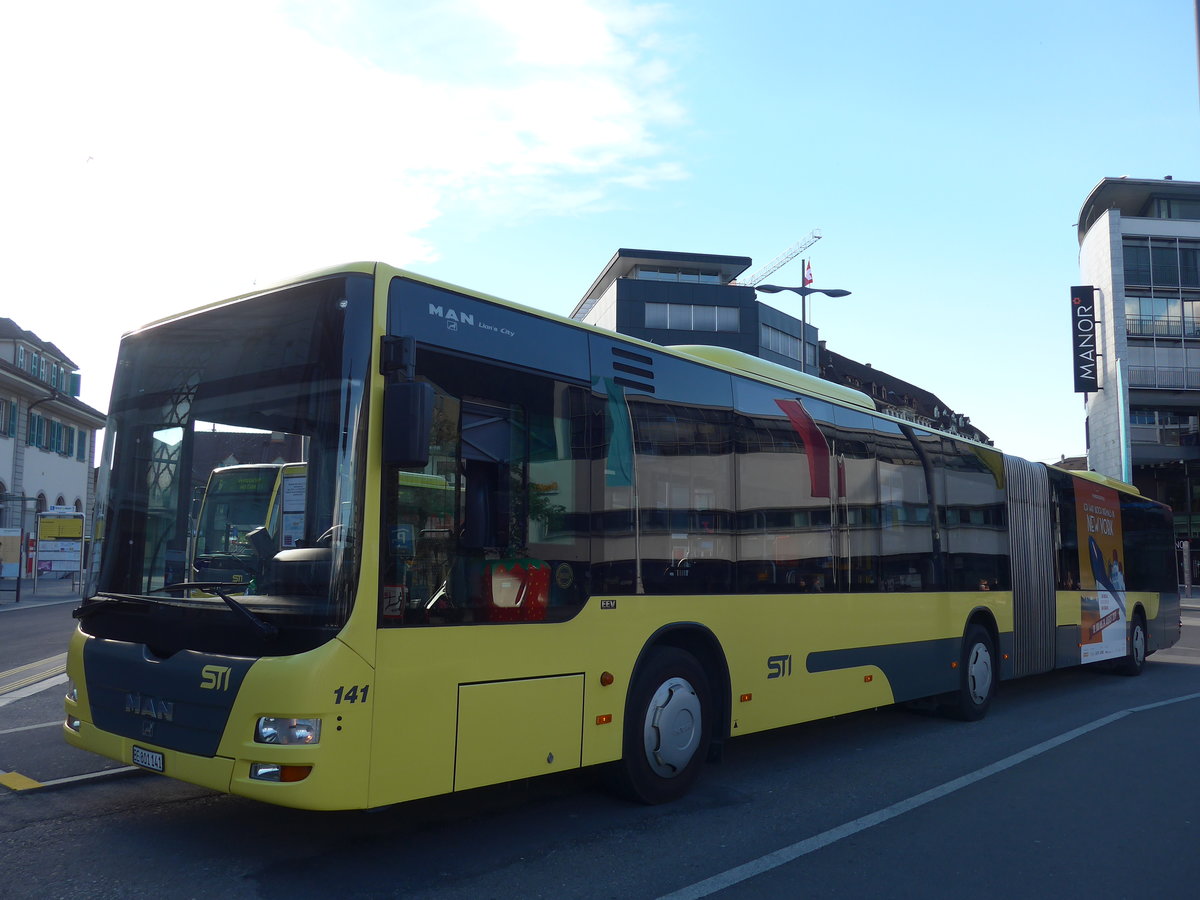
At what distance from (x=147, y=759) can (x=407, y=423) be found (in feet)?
7.11

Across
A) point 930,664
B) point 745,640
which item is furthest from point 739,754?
point 930,664

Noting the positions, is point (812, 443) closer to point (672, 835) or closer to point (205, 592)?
point (672, 835)

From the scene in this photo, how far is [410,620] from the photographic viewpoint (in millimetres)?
4887

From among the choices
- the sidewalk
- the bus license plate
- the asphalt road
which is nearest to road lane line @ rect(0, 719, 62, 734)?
the asphalt road

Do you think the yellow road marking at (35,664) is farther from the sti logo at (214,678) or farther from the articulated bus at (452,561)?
the sti logo at (214,678)

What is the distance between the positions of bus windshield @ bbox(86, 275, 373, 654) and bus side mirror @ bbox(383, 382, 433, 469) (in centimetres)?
19

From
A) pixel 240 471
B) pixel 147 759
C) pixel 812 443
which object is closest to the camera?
pixel 147 759

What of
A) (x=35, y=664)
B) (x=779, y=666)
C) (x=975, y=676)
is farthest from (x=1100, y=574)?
(x=35, y=664)

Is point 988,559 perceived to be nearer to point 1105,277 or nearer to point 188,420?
point 188,420

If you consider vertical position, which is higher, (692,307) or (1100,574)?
(692,307)

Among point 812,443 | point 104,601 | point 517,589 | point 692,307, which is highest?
point 692,307

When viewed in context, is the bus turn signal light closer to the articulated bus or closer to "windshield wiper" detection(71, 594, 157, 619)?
the articulated bus

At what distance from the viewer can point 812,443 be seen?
8.37m

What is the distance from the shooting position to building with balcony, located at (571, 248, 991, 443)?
67.1 m
